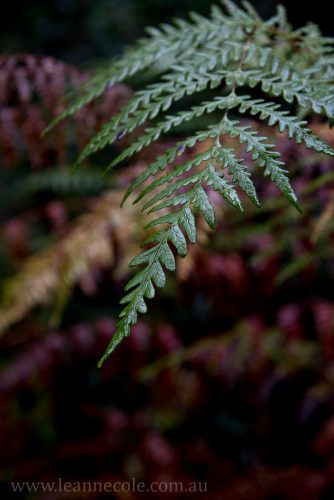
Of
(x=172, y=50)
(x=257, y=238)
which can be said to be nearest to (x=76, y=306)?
(x=257, y=238)

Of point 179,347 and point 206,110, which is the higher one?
point 206,110

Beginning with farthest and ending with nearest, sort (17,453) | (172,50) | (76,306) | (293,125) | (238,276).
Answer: (76,306) < (17,453) < (238,276) < (172,50) < (293,125)

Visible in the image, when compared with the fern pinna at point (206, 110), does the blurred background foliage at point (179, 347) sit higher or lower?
lower

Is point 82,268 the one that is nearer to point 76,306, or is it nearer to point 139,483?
point 139,483

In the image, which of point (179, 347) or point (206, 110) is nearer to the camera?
point (206, 110)
